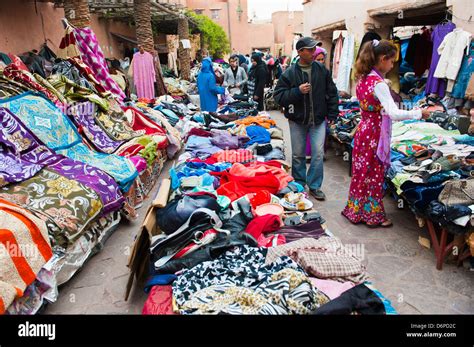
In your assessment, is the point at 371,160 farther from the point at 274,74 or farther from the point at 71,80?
the point at 274,74

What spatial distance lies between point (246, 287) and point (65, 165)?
2.71m

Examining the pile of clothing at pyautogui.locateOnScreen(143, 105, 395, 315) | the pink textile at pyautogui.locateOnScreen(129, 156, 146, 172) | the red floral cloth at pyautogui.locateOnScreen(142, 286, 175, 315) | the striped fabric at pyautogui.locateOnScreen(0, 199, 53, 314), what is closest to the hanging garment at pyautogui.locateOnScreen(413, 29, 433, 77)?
the pile of clothing at pyautogui.locateOnScreen(143, 105, 395, 315)

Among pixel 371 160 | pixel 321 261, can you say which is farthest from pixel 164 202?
pixel 371 160

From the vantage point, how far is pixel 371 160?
381 cm

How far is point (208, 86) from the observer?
8352mm

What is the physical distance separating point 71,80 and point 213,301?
5124 millimetres

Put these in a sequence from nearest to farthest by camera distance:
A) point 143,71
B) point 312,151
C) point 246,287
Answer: point 246,287, point 312,151, point 143,71

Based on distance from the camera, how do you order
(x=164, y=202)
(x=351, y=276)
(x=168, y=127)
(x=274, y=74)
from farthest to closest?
1. (x=274, y=74)
2. (x=168, y=127)
3. (x=164, y=202)
4. (x=351, y=276)

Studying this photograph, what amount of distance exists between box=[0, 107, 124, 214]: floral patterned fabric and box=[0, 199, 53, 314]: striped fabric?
819mm

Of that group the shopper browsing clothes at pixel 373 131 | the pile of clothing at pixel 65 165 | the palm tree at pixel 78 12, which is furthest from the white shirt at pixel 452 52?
the palm tree at pixel 78 12

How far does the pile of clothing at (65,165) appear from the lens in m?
2.72

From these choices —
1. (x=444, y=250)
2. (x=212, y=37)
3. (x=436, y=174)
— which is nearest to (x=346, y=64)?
(x=436, y=174)

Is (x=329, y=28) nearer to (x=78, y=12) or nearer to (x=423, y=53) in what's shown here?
(x=423, y=53)

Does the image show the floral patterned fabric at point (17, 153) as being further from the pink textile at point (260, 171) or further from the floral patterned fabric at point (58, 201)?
the pink textile at point (260, 171)
